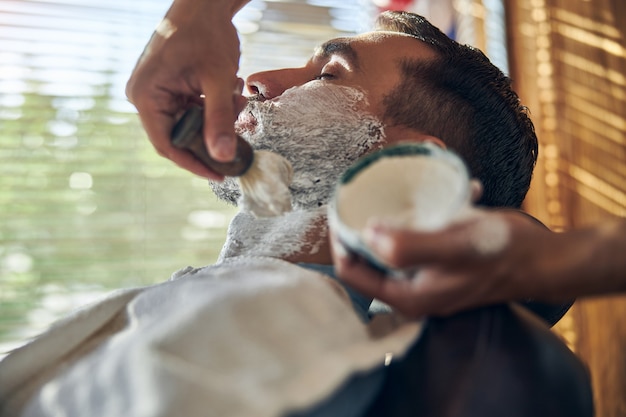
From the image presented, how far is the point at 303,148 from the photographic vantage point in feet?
3.76

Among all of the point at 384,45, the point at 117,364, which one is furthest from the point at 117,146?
the point at 117,364

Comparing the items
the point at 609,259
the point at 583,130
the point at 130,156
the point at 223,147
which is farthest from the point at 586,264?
the point at 130,156

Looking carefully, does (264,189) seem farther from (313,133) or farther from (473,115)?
(473,115)

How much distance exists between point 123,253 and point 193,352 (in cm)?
200

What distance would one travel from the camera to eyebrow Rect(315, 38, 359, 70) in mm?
1274

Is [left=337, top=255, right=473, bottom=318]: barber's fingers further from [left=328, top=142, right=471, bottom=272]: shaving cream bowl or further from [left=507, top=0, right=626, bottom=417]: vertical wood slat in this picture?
[left=507, top=0, right=626, bottom=417]: vertical wood slat

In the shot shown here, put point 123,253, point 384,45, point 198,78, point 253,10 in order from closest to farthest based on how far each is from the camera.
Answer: point 198,78 → point 384,45 → point 123,253 → point 253,10

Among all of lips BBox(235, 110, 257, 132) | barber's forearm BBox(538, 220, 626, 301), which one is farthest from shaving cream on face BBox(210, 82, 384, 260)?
barber's forearm BBox(538, 220, 626, 301)

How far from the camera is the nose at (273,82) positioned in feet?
4.14

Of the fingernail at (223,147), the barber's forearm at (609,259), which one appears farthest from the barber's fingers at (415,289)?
the fingernail at (223,147)

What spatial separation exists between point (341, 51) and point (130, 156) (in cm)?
159

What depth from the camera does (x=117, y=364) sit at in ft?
2.42

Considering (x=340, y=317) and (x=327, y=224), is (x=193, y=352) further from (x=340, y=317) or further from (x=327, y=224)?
(x=327, y=224)

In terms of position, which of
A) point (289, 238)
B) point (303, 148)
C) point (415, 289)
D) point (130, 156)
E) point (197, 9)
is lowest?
point (130, 156)
